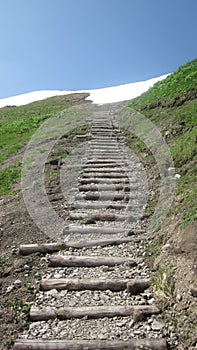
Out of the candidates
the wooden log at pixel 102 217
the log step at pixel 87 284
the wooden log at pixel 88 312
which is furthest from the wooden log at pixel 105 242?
the wooden log at pixel 88 312

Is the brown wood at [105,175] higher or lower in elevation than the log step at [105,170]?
lower

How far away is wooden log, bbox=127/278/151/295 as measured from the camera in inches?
206

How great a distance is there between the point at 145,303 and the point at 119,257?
1.38 meters

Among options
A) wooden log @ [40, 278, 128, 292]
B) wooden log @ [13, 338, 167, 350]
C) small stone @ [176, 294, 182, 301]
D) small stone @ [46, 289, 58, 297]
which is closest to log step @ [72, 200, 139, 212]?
wooden log @ [40, 278, 128, 292]

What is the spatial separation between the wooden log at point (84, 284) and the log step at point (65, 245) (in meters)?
1.19

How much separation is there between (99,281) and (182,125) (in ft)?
25.7

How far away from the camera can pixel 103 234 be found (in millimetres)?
7297

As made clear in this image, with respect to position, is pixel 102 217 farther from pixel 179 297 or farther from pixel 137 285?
pixel 179 297

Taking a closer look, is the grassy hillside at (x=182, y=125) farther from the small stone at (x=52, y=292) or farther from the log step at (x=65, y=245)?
the small stone at (x=52, y=292)

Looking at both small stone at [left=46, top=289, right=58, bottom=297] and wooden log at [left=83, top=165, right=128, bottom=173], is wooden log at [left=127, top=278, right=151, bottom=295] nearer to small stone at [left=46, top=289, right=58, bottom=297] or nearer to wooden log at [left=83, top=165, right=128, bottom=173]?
small stone at [left=46, top=289, right=58, bottom=297]

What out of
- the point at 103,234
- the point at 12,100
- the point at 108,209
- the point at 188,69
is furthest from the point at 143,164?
the point at 12,100

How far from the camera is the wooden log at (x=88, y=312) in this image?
15.5 ft

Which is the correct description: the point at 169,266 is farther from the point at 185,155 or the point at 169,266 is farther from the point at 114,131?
the point at 114,131

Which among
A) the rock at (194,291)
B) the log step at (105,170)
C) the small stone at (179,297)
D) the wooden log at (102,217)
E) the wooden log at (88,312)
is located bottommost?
the wooden log at (88,312)
